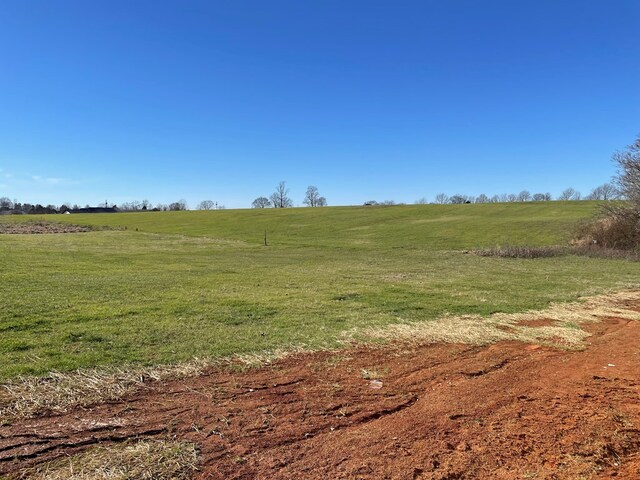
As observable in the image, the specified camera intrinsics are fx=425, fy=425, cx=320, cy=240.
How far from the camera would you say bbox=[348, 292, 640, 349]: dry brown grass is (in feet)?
26.3

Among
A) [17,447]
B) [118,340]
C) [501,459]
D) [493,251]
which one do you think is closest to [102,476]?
[17,447]

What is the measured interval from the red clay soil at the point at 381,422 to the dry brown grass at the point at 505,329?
4.87 ft

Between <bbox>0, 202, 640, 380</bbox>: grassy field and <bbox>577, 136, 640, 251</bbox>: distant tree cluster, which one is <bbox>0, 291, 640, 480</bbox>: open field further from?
<bbox>577, 136, 640, 251</bbox>: distant tree cluster

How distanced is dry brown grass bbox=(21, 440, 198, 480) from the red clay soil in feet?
0.51

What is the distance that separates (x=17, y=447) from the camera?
3820mm

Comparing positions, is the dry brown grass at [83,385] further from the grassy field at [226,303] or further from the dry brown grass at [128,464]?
the dry brown grass at [128,464]

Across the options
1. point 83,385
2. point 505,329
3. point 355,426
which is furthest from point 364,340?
point 83,385

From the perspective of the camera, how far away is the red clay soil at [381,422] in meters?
3.66

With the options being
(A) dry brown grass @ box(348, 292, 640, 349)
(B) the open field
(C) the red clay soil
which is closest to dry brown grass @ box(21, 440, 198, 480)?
(B) the open field

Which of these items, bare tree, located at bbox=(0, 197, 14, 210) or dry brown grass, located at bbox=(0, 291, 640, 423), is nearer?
dry brown grass, located at bbox=(0, 291, 640, 423)

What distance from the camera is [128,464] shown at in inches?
141

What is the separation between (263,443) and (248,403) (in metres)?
0.97

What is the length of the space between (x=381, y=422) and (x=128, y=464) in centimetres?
244

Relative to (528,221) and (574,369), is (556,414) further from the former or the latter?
(528,221)
